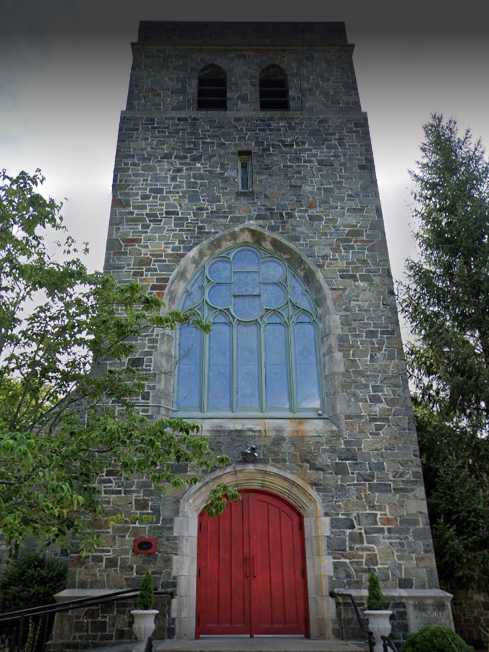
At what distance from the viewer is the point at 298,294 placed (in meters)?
11.5

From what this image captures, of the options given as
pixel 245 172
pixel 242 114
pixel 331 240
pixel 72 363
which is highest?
pixel 242 114

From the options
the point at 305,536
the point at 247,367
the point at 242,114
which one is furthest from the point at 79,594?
the point at 242,114

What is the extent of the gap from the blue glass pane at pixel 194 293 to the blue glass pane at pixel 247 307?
2.48ft

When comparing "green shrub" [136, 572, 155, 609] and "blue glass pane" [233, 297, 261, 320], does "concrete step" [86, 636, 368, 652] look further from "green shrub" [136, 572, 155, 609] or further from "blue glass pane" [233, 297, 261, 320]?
"blue glass pane" [233, 297, 261, 320]

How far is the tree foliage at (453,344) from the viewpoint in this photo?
9852 millimetres

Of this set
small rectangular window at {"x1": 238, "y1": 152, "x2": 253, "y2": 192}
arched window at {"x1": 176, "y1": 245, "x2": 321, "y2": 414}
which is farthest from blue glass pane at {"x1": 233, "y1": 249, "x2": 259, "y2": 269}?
small rectangular window at {"x1": 238, "y1": 152, "x2": 253, "y2": 192}

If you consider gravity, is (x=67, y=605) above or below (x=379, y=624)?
above

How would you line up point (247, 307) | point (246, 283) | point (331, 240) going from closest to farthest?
1. point (247, 307)
2. point (246, 283)
3. point (331, 240)

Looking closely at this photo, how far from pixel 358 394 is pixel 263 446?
79.4 inches

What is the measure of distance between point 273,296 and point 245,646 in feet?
20.9

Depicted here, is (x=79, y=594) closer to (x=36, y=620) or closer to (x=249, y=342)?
(x=36, y=620)

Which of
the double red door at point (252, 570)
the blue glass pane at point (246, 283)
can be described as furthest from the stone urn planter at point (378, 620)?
the blue glass pane at point (246, 283)

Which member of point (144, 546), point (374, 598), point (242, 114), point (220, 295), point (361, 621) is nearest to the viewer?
point (374, 598)

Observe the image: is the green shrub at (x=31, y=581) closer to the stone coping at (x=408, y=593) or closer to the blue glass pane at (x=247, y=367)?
the blue glass pane at (x=247, y=367)
